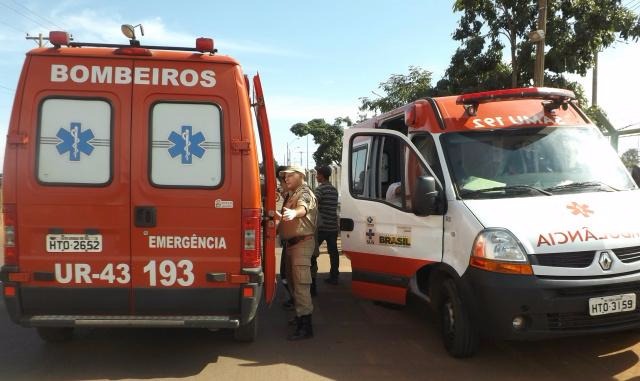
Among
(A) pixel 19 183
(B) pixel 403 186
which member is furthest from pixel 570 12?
(A) pixel 19 183

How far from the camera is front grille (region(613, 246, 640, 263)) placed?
4.01 meters

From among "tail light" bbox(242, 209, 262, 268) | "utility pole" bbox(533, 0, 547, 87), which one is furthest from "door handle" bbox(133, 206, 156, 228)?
"utility pole" bbox(533, 0, 547, 87)

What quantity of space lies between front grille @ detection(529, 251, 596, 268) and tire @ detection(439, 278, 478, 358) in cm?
71

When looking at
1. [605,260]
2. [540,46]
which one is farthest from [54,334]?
[540,46]

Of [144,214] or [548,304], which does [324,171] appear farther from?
[548,304]

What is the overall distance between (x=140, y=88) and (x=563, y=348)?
4.15 metres

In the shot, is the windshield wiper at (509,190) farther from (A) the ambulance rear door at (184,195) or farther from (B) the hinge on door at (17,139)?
(B) the hinge on door at (17,139)

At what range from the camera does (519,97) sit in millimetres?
4910

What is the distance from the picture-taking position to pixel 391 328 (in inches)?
218

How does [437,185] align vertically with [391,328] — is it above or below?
above

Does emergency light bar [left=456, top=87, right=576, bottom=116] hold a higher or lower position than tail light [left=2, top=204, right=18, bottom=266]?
higher

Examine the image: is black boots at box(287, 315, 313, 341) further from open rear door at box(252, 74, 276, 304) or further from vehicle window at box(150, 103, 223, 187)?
vehicle window at box(150, 103, 223, 187)

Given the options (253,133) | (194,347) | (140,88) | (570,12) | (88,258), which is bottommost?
(194,347)

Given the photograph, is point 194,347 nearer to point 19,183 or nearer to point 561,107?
point 19,183
